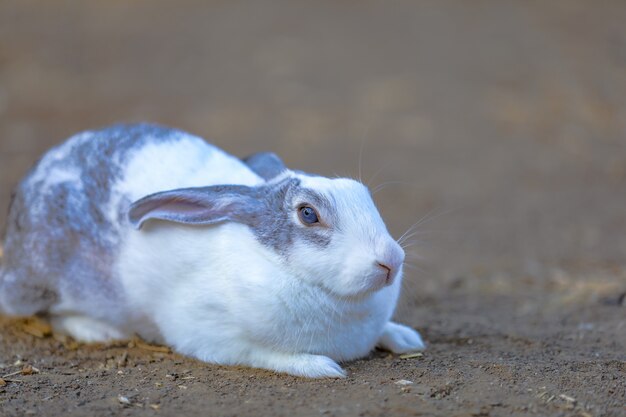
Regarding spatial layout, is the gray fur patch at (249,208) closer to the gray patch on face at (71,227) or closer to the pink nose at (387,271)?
the pink nose at (387,271)

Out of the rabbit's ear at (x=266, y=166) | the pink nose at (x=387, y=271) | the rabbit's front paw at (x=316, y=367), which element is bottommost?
the rabbit's front paw at (x=316, y=367)

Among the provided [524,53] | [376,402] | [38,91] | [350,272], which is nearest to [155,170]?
[350,272]

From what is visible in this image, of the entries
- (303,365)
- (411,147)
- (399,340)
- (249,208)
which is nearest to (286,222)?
(249,208)

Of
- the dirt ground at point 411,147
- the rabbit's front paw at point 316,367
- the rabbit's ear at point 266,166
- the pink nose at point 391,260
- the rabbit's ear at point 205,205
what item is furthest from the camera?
the rabbit's ear at point 266,166

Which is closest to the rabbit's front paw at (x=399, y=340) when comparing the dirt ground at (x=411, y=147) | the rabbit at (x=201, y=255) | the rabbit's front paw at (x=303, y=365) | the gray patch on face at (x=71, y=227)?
the rabbit at (x=201, y=255)

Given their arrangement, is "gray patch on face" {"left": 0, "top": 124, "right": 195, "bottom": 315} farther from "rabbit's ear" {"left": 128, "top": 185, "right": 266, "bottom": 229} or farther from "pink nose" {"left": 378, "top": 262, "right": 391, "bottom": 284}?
"pink nose" {"left": 378, "top": 262, "right": 391, "bottom": 284}

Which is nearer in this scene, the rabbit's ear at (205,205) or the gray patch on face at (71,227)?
the rabbit's ear at (205,205)

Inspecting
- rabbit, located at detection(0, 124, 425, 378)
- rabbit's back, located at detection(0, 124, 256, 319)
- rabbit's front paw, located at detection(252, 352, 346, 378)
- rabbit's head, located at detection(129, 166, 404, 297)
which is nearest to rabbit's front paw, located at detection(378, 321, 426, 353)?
rabbit, located at detection(0, 124, 425, 378)
